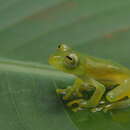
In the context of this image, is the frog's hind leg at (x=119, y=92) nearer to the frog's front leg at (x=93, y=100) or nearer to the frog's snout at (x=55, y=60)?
the frog's front leg at (x=93, y=100)

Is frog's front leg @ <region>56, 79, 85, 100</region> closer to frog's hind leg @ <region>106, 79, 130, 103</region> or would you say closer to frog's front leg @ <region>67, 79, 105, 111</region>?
frog's front leg @ <region>67, 79, 105, 111</region>

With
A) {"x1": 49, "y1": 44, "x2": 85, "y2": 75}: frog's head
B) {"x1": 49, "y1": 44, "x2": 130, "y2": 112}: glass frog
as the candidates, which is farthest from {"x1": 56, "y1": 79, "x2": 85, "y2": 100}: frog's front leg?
{"x1": 49, "y1": 44, "x2": 85, "y2": 75}: frog's head

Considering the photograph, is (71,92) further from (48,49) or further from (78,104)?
(48,49)

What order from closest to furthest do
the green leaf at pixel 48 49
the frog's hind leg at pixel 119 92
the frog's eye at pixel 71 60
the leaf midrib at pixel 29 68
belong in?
the green leaf at pixel 48 49 → the frog's eye at pixel 71 60 → the frog's hind leg at pixel 119 92 → the leaf midrib at pixel 29 68

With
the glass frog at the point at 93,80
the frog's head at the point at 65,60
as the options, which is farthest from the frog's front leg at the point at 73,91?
the frog's head at the point at 65,60

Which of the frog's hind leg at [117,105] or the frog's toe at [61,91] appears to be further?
the frog's toe at [61,91]

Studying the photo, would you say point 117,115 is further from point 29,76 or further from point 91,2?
point 91,2

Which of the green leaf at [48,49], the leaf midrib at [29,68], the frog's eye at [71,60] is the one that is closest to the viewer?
the green leaf at [48,49]
